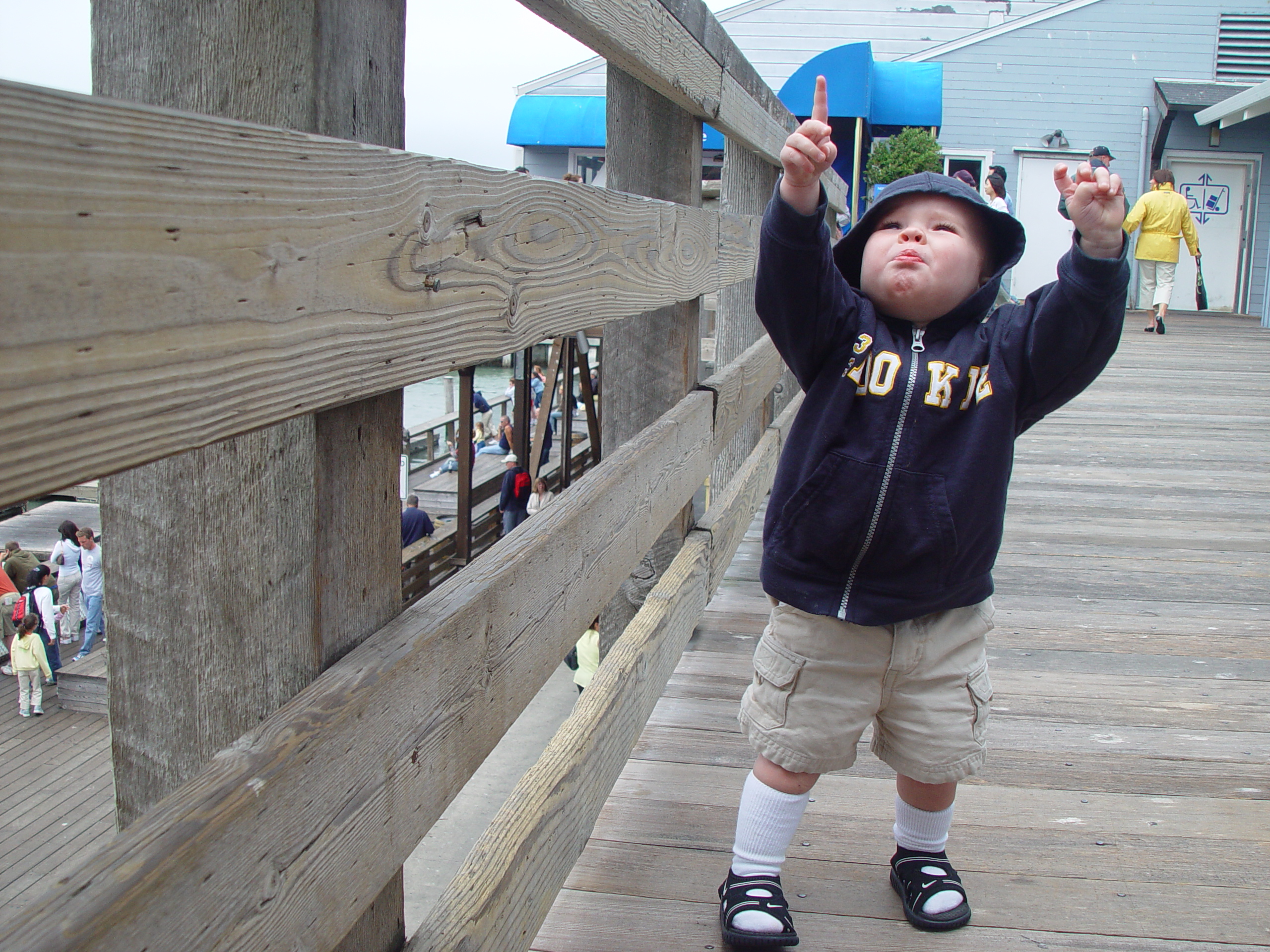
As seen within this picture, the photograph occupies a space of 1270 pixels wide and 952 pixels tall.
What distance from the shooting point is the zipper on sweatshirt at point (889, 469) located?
5.91ft

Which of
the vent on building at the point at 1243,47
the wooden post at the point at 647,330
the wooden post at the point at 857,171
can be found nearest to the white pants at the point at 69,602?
the wooden post at the point at 857,171

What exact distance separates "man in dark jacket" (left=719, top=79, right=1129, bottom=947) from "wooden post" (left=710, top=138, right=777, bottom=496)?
1.98 m

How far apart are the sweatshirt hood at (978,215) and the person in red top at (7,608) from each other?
16.8 meters

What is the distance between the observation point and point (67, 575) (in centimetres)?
1648

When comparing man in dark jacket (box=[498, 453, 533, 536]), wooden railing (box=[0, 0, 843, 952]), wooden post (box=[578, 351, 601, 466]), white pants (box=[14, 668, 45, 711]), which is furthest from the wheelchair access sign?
white pants (box=[14, 668, 45, 711])

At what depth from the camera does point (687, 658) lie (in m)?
3.21

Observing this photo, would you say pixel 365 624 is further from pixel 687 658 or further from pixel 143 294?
pixel 687 658

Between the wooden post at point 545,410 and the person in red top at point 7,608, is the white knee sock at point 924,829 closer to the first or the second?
the wooden post at point 545,410

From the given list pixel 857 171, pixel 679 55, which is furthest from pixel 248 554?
pixel 857 171

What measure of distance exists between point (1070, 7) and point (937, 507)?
1645 cm

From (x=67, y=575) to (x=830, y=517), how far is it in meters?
17.2

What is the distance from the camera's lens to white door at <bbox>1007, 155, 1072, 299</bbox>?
15.6 m

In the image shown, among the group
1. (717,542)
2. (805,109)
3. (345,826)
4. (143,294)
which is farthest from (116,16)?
(805,109)

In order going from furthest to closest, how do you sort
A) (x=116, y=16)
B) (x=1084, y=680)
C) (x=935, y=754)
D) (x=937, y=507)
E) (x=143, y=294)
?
1. (x=1084, y=680)
2. (x=935, y=754)
3. (x=937, y=507)
4. (x=116, y=16)
5. (x=143, y=294)
